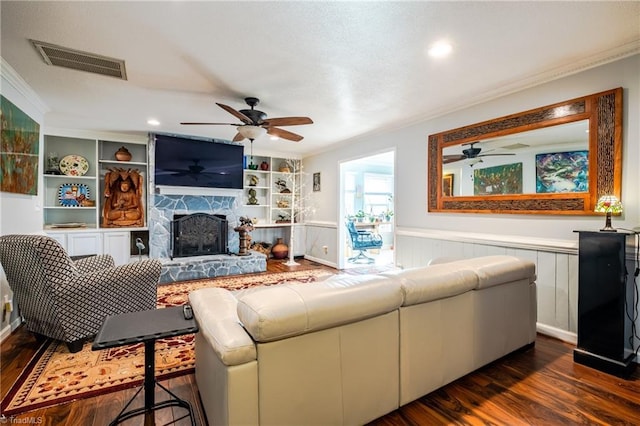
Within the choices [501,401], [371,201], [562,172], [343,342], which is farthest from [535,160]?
[371,201]

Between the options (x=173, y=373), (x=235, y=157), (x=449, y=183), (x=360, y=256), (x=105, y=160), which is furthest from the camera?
(x=360, y=256)

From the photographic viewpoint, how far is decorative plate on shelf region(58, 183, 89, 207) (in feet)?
16.5

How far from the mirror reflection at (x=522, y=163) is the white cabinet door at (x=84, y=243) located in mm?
5447

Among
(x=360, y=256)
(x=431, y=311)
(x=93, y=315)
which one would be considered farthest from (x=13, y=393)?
(x=360, y=256)

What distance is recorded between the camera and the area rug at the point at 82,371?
1.89 meters

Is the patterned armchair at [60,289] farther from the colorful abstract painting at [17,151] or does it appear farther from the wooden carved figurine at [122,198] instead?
the wooden carved figurine at [122,198]

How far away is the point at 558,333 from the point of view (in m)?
2.76

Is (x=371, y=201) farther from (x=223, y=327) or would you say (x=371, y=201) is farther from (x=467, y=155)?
(x=223, y=327)

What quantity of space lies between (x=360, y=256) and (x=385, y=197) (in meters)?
2.44

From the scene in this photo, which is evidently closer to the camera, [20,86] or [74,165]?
[20,86]

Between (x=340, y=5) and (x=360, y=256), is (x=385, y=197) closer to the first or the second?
(x=360, y=256)

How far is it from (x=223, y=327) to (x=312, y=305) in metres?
0.42

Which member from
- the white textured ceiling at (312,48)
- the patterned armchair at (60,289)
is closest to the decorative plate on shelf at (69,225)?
the white textured ceiling at (312,48)

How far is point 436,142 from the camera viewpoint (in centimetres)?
389
